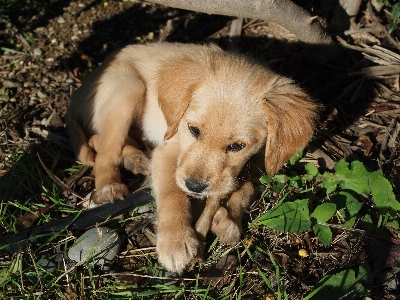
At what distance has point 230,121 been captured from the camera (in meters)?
2.92

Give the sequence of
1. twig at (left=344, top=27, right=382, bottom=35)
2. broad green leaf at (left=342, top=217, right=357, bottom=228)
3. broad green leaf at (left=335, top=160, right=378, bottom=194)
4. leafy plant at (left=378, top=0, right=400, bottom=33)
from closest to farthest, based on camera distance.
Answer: broad green leaf at (left=342, top=217, right=357, bottom=228), broad green leaf at (left=335, top=160, right=378, bottom=194), leafy plant at (left=378, top=0, right=400, bottom=33), twig at (left=344, top=27, right=382, bottom=35)

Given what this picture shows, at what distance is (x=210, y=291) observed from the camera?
292 cm

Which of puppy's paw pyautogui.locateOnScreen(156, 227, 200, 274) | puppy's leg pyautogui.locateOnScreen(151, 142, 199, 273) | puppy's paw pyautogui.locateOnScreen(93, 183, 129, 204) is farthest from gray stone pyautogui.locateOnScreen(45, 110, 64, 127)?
puppy's paw pyautogui.locateOnScreen(156, 227, 200, 274)

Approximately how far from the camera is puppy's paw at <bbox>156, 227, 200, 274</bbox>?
286 cm

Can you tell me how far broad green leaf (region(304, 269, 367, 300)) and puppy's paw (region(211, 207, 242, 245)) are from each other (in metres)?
0.59

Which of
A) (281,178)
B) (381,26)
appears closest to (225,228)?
(281,178)

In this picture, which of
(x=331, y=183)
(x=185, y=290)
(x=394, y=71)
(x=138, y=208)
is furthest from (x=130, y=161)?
(x=394, y=71)

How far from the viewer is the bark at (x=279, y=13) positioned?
11.5 ft

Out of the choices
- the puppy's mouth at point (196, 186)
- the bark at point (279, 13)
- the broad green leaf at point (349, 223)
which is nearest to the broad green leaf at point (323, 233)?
the broad green leaf at point (349, 223)

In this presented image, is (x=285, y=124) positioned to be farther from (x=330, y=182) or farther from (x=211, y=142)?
(x=330, y=182)

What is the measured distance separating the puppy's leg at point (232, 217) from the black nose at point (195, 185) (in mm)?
323

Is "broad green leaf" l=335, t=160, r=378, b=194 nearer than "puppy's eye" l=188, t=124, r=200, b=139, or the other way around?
"puppy's eye" l=188, t=124, r=200, b=139

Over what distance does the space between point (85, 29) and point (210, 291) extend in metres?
3.14

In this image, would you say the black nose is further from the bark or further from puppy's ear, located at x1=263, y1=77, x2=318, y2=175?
the bark
